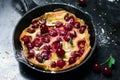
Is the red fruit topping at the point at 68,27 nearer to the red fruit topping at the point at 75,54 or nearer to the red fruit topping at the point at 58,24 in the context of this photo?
the red fruit topping at the point at 58,24

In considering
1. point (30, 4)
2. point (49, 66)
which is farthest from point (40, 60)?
point (30, 4)

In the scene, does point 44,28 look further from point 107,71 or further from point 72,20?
point 107,71

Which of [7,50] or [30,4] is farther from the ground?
[30,4]

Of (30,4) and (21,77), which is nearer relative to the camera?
(21,77)

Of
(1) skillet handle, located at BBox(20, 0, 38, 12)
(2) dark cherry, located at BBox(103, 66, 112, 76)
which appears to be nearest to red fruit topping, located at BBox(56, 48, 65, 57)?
(2) dark cherry, located at BBox(103, 66, 112, 76)

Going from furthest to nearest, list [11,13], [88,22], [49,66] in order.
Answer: [11,13] → [88,22] → [49,66]

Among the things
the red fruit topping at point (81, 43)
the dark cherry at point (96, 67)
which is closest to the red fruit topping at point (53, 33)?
the red fruit topping at point (81, 43)

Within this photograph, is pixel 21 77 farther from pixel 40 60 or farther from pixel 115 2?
pixel 115 2

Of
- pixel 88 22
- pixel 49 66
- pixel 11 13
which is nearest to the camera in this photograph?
pixel 49 66
